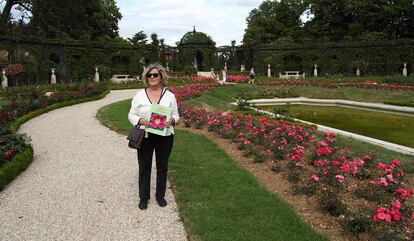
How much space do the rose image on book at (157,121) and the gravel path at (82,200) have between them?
1150mm

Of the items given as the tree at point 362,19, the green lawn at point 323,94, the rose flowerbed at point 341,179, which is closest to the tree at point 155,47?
the green lawn at point 323,94

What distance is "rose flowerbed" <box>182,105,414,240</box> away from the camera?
4.12m

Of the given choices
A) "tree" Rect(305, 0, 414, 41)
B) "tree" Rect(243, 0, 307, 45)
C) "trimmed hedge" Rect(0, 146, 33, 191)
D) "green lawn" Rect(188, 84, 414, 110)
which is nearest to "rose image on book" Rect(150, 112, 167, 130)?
"trimmed hedge" Rect(0, 146, 33, 191)

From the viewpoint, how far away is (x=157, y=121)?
4.65 m

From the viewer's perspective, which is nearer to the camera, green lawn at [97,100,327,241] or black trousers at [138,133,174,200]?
green lawn at [97,100,327,241]

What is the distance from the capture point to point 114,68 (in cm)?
3516

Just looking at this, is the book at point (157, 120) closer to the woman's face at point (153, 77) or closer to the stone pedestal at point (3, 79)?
the woman's face at point (153, 77)

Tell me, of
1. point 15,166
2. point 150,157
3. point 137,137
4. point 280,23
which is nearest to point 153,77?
point 137,137

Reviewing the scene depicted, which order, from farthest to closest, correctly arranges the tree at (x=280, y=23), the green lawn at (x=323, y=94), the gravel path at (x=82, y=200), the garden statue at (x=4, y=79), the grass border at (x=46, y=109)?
the tree at (x=280, y=23) → the garden statue at (x=4, y=79) → the green lawn at (x=323, y=94) → the grass border at (x=46, y=109) → the gravel path at (x=82, y=200)

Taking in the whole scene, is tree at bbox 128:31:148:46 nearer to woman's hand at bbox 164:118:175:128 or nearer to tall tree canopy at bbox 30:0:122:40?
tall tree canopy at bbox 30:0:122:40

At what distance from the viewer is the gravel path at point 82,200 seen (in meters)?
4.36

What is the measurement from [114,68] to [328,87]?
2058 cm

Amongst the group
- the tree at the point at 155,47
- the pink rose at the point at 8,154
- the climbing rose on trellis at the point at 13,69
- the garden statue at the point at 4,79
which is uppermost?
the tree at the point at 155,47

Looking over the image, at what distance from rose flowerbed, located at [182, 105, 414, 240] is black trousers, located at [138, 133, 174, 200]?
1.96m
